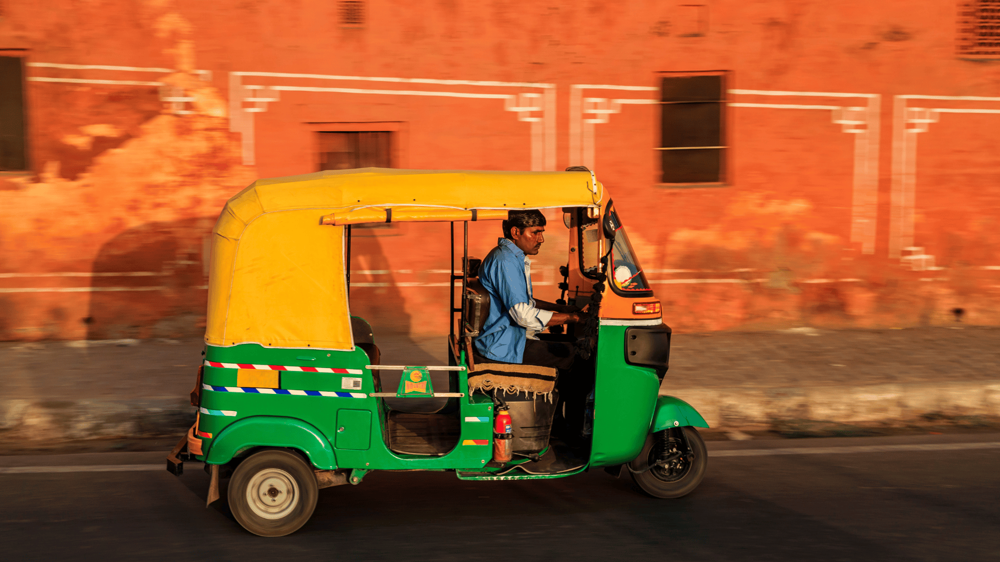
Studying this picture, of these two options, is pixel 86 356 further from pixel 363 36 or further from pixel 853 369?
pixel 853 369

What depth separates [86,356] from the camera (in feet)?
27.3

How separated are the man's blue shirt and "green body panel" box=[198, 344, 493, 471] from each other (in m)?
0.77

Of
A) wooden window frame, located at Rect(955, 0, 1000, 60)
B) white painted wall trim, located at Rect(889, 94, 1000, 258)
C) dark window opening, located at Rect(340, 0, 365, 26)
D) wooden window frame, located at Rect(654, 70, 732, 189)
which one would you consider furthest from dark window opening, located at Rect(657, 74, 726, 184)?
dark window opening, located at Rect(340, 0, 365, 26)

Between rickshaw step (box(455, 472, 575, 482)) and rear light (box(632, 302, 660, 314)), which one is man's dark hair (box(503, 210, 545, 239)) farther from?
rickshaw step (box(455, 472, 575, 482))

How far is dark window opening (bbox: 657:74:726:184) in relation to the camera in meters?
9.79

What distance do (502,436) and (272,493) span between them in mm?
1235

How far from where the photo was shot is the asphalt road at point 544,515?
4184mm

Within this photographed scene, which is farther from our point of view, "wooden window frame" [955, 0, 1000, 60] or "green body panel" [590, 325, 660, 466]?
"wooden window frame" [955, 0, 1000, 60]

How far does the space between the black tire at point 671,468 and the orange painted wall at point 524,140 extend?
4.73 m

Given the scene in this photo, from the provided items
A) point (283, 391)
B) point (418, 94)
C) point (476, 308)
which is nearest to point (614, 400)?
point (476, 308)

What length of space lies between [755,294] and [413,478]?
5.89 metres

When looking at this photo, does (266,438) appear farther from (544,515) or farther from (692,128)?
(692,128)

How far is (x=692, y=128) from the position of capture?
32.3 ft

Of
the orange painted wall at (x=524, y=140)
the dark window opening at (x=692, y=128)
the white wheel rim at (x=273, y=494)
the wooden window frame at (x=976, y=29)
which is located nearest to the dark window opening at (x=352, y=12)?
the orange painted wall at (x=524, y=140)
